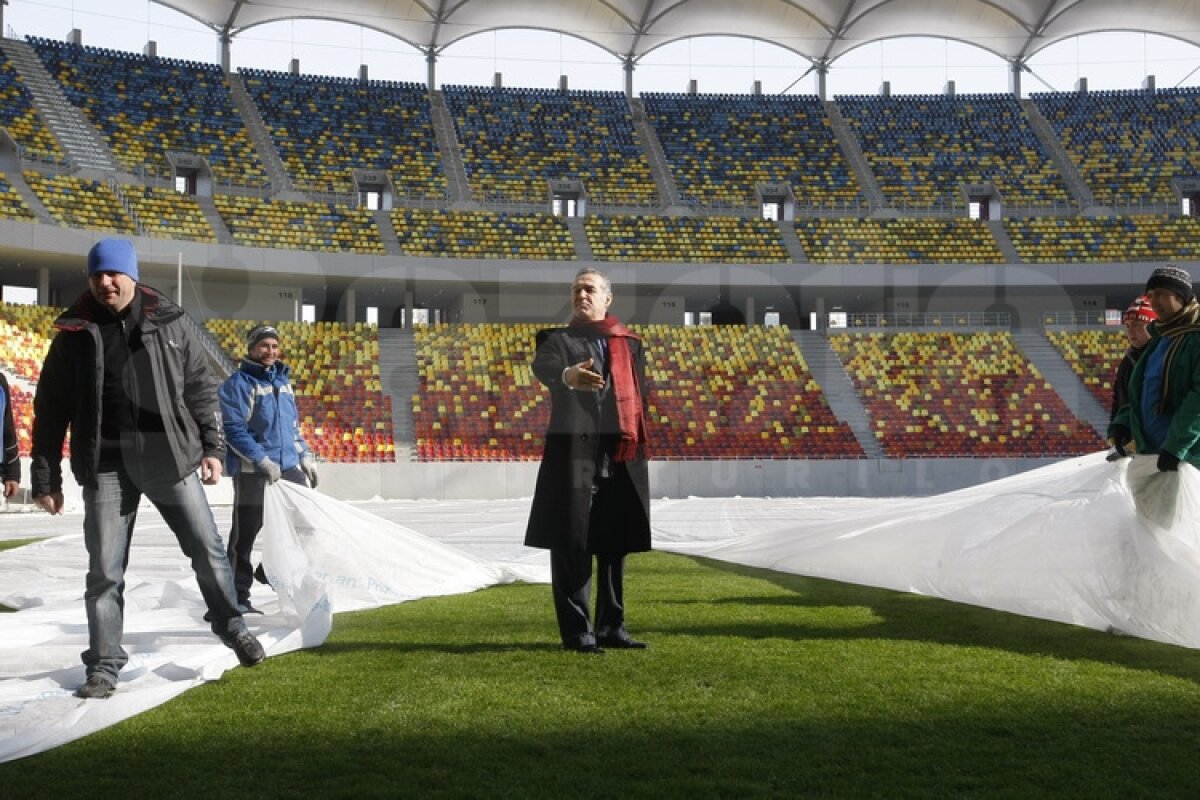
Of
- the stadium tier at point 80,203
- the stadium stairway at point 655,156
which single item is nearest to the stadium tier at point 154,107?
the stadium tier at point 80,203

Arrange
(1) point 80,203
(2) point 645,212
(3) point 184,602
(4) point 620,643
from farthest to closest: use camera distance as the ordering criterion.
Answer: (2) point 645,212 < (1) point 80,203 < (3) point 184,602 < (4) point 620,643

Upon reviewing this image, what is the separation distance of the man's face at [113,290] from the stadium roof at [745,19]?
3760 cm

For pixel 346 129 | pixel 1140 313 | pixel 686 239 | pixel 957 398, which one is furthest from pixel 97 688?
pixel 346 129

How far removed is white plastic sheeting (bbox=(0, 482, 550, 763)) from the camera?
4652mm

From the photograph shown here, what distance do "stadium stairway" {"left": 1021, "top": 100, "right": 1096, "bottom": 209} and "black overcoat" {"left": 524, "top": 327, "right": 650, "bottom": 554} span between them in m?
39.0

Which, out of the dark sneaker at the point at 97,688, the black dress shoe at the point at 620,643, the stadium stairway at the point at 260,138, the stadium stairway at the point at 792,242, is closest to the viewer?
the dark sneaker at the point at 97,688

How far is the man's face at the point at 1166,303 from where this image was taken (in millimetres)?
6477

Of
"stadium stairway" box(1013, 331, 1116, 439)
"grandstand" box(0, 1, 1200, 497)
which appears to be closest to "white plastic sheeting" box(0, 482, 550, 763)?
"grandstand" box(0, 1, 1200, 497)

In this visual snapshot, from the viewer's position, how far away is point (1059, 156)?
43.1 metres

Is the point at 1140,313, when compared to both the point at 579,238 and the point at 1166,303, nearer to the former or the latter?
the point at 1166,303

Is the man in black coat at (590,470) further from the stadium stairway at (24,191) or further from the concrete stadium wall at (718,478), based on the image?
the stadium stairway at (24,191)

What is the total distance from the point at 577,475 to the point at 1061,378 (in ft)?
104

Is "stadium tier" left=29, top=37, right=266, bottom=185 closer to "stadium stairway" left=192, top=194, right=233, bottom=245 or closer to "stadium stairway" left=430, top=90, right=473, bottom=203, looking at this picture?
"stadium stairway" left=192, top=194, right=233, bottom=245

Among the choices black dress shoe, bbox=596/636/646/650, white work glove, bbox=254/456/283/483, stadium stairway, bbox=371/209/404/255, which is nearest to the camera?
black dress shoe, bbox=596/636/646/650
